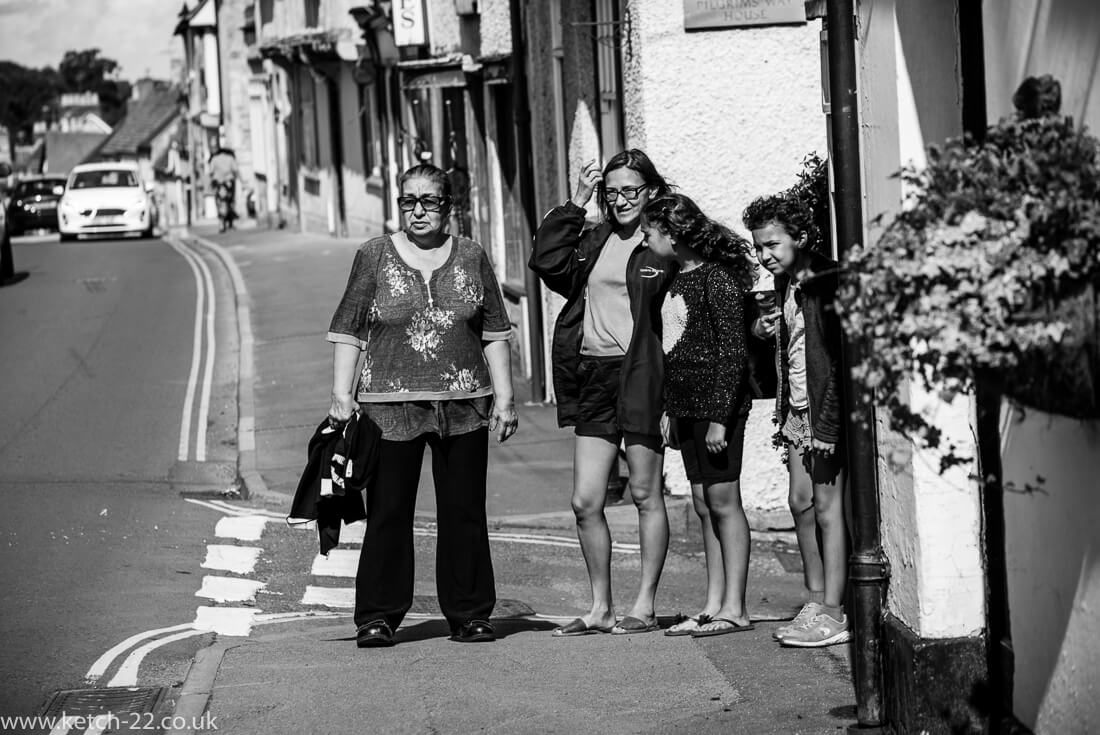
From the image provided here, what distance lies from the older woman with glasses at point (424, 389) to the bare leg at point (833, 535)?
1.36 m

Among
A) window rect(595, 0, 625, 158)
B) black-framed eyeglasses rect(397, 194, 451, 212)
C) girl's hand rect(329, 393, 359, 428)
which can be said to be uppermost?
window rect(595, 0, 625, 158)

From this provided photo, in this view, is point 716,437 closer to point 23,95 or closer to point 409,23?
point 409,23

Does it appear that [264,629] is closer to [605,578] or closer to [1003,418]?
[605,578]

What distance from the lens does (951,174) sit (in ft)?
12.5

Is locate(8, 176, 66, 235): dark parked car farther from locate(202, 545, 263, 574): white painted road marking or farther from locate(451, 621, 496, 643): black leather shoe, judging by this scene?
locate(451, 621, 496, 643): black leather shoe

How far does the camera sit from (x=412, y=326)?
6895 millimetres

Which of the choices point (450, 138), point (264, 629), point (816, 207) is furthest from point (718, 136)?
point (450, 138)

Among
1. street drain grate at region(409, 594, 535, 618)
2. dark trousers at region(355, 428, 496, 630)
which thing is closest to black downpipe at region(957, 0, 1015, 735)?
dark trousers at region(355, 428, 496, 630)

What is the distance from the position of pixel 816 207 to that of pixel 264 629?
131 inches

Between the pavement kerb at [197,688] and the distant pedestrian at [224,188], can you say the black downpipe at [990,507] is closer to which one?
the pavement kerb at [197,688]

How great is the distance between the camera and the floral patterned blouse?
6.90 metres

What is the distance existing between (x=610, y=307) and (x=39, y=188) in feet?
146

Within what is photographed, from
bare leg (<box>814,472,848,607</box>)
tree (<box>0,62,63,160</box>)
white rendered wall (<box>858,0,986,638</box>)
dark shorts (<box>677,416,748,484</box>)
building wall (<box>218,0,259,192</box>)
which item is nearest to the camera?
white rendered wall (<box>858,0,986,638</box>)

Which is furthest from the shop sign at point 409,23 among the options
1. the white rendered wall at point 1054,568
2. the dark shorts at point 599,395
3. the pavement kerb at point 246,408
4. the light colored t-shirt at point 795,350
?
the white rendered wall at point 1054,568
